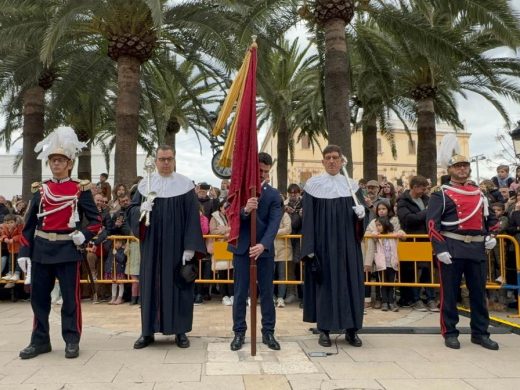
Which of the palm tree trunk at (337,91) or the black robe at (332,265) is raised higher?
the palm tree trunk at (337,91)

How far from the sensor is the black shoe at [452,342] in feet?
18.1

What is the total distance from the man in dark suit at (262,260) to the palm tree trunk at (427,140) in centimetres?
995

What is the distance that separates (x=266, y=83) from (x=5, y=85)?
6753 mm

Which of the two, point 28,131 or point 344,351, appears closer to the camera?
point 344,351

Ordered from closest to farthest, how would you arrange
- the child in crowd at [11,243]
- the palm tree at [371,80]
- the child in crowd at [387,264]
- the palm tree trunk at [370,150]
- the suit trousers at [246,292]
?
the suit trousers at [246,292]
the child in crowd at [387,264]
the child in crowd at [11,243]
the palm tree at [371,80]
the palm tree trunk at [370,150]

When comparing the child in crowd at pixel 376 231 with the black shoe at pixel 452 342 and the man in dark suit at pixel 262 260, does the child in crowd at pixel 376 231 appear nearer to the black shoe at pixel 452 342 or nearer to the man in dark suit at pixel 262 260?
the black shoe at pixel 452 342

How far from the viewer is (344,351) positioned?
537cm

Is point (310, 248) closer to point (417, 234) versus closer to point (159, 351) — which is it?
point (159, 351)

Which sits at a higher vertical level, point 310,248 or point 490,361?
point 310,248

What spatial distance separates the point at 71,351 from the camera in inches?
201

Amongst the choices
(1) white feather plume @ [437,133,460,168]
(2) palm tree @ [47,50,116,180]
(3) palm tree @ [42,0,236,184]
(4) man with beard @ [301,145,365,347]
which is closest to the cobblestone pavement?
(4) man with beard @ [301,145,365,347]

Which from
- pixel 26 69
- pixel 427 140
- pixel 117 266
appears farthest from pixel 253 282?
pixel 427 140

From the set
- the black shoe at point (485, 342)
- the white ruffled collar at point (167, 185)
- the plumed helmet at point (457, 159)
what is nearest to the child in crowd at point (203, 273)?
the white ruffled collar at point (167, 185)

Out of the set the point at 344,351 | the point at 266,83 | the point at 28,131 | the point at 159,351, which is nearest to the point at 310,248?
the point at 344,351
